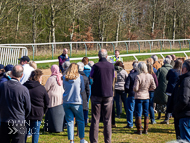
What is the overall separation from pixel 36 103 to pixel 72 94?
84 centimetres

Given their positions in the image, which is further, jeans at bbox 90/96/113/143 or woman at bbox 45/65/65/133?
woman at bbox 45/65/65/133

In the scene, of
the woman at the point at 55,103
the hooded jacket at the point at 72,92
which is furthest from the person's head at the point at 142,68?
the woman at the point at 55,103

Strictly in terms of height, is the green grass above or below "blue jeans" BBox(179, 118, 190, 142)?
below

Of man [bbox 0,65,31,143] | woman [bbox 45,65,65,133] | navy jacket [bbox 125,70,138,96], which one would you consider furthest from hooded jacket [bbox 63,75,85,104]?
navy jacket [bbox 125,70,138,96]

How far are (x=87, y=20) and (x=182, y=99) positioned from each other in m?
28.3

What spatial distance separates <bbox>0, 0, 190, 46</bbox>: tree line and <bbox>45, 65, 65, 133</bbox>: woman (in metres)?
18.0

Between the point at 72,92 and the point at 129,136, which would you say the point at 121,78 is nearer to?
the point at 129,136

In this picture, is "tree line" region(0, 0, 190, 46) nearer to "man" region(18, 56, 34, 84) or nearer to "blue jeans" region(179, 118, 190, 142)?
"man" region(18, 56, 34, 84)

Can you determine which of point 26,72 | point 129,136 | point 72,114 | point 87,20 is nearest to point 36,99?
point 72,114

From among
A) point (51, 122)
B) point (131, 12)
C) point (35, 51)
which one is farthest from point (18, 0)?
point (51, 122)

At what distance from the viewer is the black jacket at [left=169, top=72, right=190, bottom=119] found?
15.1 ft

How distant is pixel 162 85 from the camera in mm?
8523

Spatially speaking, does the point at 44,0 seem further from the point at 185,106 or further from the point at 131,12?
the point at 185,106

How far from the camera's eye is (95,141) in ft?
19.4
